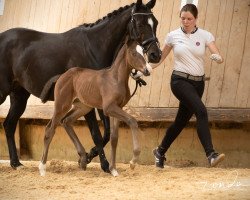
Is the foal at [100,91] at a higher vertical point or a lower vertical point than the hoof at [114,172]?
higher

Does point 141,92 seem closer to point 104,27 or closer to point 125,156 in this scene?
point 125,156

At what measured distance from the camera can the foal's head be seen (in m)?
6.97

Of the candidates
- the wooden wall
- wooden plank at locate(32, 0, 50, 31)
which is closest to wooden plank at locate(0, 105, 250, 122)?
the wooden wall

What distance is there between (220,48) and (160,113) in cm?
127

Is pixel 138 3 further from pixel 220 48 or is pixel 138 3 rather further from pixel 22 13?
pixel 22 13

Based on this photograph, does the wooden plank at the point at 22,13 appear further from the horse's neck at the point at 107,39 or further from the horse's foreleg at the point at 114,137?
the horse's foreleg at the point at 114,137

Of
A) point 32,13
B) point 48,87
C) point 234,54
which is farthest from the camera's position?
point 32,13

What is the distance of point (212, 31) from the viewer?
8.87 m

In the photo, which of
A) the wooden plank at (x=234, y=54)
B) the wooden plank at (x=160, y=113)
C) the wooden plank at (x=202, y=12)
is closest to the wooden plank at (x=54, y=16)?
the wooden plank at (x=160, y=113)

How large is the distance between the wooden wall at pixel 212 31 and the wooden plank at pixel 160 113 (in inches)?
4.0

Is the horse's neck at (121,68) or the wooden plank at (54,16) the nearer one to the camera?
the horse's neck at (121,68)

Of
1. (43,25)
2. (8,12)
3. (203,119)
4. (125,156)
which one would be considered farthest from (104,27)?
(8,12)

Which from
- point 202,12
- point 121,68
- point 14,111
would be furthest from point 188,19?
point 14,111

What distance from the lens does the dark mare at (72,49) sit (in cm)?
747
